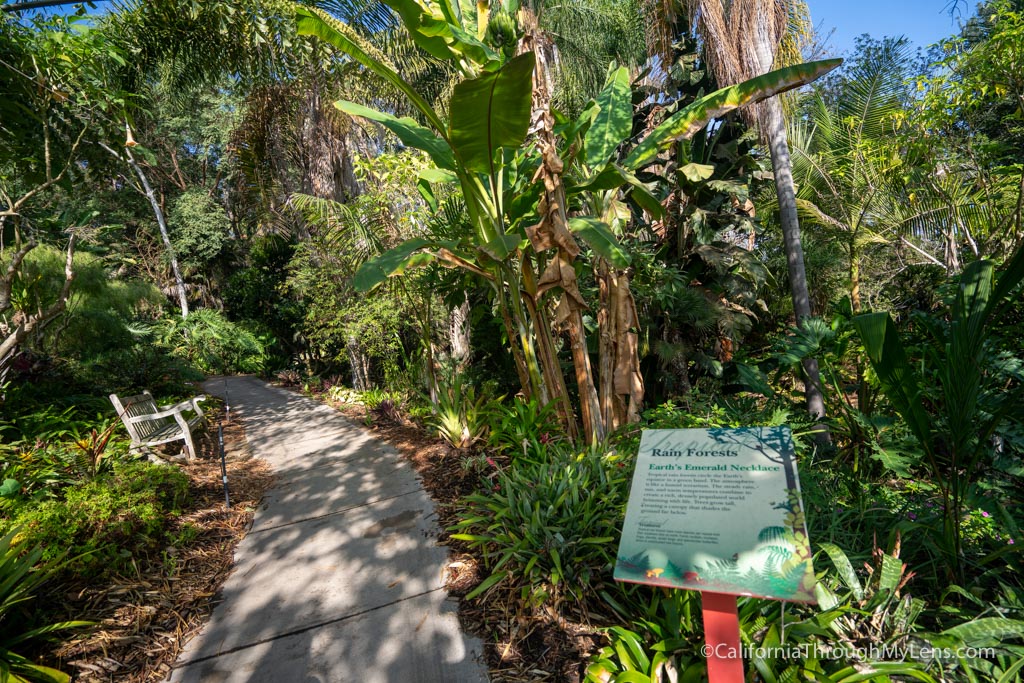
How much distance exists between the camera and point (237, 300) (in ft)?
56.5

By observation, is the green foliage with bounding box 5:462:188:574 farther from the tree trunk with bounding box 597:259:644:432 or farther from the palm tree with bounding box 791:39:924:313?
the palm tree with bounding box 791:39:924:313

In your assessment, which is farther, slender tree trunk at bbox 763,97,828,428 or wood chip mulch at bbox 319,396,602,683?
slender tree trunk at bbox 763,97,828,428

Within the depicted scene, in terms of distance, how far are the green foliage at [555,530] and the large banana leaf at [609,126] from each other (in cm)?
258

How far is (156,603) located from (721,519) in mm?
3458

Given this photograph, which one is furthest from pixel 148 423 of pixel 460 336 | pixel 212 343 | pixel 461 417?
pixel 212 343

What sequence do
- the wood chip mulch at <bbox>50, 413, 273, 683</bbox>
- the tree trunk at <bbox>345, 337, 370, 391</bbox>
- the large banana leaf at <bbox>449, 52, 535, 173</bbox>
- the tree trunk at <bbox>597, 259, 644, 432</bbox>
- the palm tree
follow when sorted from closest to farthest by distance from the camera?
the wood chip mulch at <bbox>50, 413, 273, 683</bbox>
the large banana leaf at <bbox>449, 52, 535, 173</bbox>
the tree trunk at <bbox>597, 259, 644, 432</bbox>
the palm tree
the tree trunk at <bbox>345, 337, 370, 391</bbox>

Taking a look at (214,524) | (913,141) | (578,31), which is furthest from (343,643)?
(578,31)

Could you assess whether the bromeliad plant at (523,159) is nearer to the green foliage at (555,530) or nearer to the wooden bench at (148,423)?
the green foliage at (555,530)

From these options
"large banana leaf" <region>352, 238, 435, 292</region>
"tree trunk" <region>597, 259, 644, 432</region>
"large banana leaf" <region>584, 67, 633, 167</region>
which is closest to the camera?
"large banana leaf" <region>352, 238, 435, 292</region>

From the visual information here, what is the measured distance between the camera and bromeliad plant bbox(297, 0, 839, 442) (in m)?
3.09

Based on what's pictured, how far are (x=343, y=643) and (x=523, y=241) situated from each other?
3.19 m

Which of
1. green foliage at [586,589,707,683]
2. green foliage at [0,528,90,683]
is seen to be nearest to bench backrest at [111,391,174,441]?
green foliage at [0,528,90,683]

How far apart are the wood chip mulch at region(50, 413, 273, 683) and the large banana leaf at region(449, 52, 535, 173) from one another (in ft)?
11.7

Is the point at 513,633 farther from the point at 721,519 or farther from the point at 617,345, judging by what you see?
the point at 617,345
